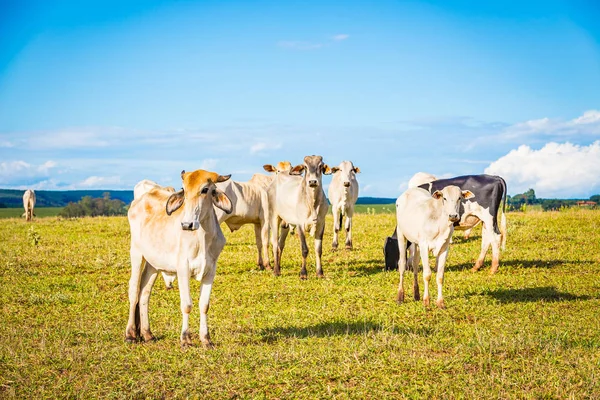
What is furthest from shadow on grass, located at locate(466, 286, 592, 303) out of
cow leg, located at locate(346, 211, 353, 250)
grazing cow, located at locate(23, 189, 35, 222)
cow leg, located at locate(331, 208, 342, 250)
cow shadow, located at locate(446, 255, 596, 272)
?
grazing cow, located at locate(23, 189, 35, 222)

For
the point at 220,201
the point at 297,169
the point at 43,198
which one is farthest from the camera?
the point at 43,198

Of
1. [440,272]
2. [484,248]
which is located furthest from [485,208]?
[440,272]

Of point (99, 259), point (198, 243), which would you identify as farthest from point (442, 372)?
point (99, 259)

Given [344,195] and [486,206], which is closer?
[486,206]

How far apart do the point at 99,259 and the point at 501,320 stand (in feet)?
41.1

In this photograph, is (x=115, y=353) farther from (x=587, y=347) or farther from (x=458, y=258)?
(x=458, y=258)

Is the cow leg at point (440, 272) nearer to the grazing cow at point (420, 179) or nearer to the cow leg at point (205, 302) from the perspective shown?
the cow leg at point (205, 302)

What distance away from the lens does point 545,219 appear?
27.2 meters

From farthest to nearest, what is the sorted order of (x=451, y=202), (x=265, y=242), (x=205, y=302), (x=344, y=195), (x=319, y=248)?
(x=344, y=195)
(x=265, y=242)
(x=319, y=248)
(x=451, y=202)
(x=205, y=302)

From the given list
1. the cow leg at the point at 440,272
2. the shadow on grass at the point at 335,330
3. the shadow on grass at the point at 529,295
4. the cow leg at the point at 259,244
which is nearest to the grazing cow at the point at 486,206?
the shadow on grass at the point at 529,295

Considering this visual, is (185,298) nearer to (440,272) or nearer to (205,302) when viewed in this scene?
(205,302)

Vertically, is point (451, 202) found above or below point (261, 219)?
above

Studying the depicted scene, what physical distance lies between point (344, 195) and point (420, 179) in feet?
13.6

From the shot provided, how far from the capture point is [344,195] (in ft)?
76.8
